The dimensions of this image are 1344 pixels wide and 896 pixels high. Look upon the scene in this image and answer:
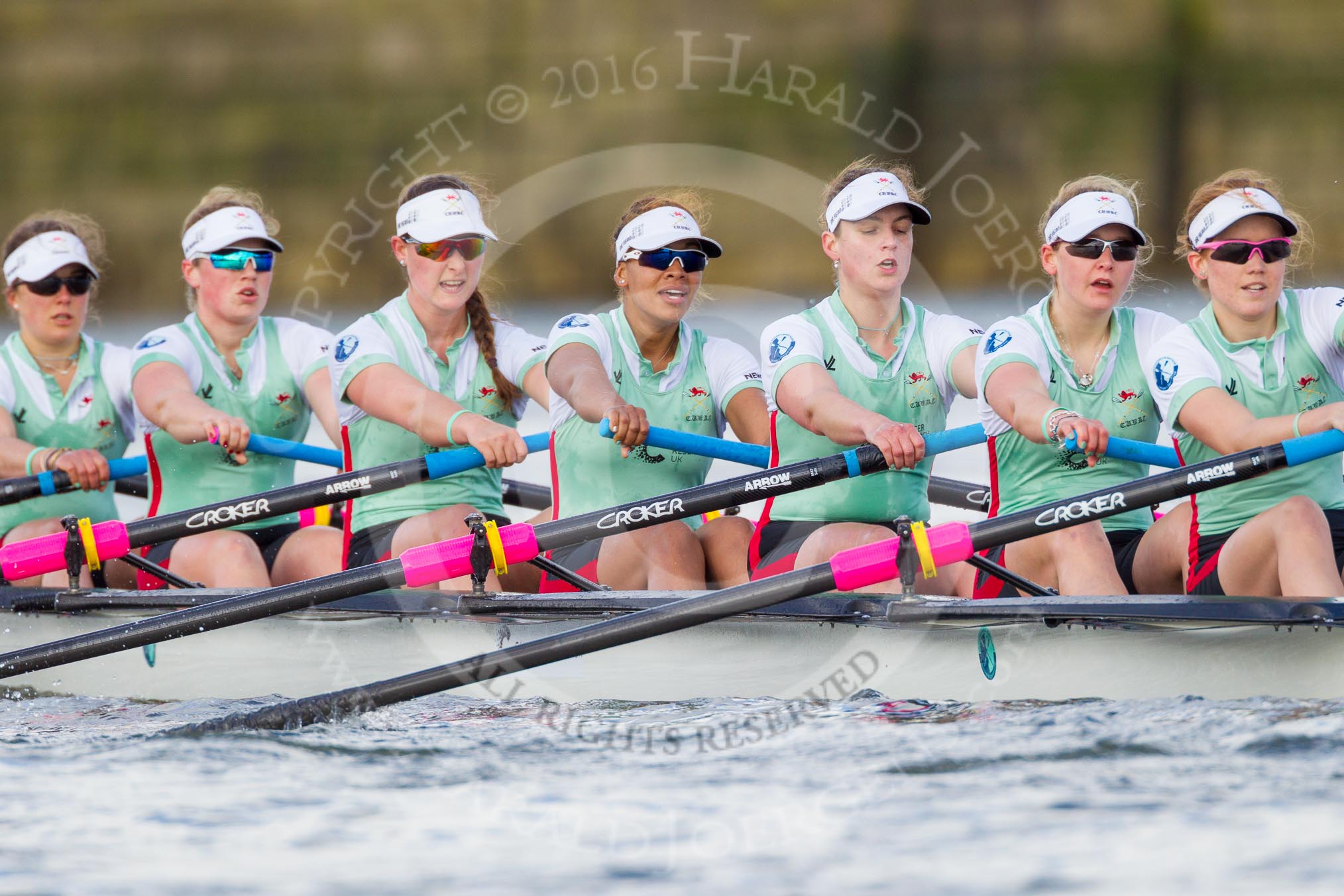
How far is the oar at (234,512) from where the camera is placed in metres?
4.86

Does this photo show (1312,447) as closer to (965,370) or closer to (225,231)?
(965,370)

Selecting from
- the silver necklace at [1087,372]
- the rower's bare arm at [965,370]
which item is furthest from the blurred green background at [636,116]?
the silver necklace at [1087,372]

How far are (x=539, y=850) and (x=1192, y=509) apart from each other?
6.37ft

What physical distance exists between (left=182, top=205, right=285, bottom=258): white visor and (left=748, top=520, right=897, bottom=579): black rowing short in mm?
2034

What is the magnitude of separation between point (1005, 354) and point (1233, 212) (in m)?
0.67

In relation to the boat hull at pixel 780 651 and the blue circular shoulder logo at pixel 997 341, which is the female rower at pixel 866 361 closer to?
the blue circular shoulder logo at pixel 997 341

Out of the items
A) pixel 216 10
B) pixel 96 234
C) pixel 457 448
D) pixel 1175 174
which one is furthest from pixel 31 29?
pixel 457 448

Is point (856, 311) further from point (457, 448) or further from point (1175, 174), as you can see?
point (1175, 174)

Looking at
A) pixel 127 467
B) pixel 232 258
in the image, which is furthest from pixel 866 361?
pixel 127 467

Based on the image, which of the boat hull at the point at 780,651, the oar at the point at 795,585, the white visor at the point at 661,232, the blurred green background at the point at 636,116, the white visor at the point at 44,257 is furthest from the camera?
the blurred green background at the point at 636,116

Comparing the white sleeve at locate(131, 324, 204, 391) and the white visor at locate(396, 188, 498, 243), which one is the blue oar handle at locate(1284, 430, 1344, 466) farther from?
the white sleeve at locate(131, 324, 204, 391)

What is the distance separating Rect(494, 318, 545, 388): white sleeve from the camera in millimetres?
5172

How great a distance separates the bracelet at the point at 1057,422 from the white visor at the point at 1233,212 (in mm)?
568

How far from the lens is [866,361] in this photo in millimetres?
4672
